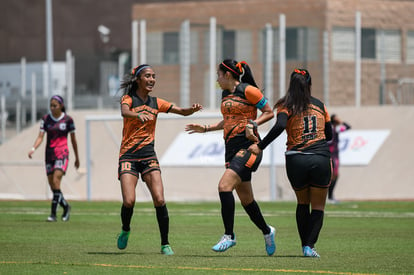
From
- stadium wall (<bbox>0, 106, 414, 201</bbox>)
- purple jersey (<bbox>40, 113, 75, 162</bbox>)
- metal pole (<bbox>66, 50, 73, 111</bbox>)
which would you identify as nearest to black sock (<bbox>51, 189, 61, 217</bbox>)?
purple jersey (<bbox>40, 113, 75, 162</bbox>)

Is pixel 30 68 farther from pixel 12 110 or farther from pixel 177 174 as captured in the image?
pixel 177 174

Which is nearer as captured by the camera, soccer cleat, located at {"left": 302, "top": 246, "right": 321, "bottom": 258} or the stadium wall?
soccer cleat, located at {"left": 302, "top": 246, "right": 321, "bottom": 258}

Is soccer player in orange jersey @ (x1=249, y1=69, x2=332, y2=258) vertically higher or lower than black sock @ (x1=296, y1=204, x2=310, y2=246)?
higher

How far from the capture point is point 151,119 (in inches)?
465

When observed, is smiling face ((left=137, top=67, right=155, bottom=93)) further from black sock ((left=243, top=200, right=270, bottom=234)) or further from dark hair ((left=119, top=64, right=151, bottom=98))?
black sock ((left=243, top=200, right=270, bottom=234))

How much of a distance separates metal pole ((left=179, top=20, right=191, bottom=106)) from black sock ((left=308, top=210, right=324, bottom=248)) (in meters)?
19.7

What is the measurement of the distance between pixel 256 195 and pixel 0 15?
3168cm

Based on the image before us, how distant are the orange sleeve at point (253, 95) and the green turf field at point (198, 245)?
1.74 meters

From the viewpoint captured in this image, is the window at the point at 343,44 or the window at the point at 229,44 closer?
the window at the point at 343,44

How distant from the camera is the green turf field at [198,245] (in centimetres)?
1012

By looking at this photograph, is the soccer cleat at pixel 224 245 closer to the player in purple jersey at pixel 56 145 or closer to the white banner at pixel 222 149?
the player in purple jersey at pixel 56 145

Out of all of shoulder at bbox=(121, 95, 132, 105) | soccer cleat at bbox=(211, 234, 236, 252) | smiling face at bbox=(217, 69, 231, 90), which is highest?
smiling face at bbox=(217, 69, 231, 90)

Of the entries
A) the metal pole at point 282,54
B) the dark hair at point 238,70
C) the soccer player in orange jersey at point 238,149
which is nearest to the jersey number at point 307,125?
the soccer player in orange jersey at point 238,149

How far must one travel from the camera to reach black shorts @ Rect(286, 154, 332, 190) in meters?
11.0
